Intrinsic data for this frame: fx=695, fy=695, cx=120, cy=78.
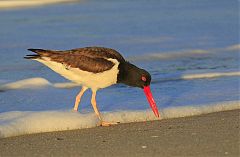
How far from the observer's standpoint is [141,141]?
20.9 feet

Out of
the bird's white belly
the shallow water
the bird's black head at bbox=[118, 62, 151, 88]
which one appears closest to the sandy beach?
the shallow water

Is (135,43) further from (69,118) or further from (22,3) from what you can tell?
(22,3)

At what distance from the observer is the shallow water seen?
31.2 ft

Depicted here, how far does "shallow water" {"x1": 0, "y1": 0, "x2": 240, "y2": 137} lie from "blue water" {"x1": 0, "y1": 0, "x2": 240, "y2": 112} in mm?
13

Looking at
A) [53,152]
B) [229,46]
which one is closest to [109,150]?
[53,152]

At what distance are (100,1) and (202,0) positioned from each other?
13.4 ft

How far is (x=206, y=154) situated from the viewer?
5.67 m

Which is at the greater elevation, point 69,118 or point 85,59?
point 85,59

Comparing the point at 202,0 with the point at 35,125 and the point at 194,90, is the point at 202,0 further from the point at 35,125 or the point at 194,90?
the point at 35,125

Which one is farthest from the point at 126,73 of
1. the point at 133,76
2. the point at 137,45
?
the point at 137,45

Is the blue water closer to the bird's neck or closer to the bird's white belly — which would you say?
the bird's neck

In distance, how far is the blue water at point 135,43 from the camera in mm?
9523

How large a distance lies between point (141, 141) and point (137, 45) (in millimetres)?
9365

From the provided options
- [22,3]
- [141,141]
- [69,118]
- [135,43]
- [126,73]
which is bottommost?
[22,3]
